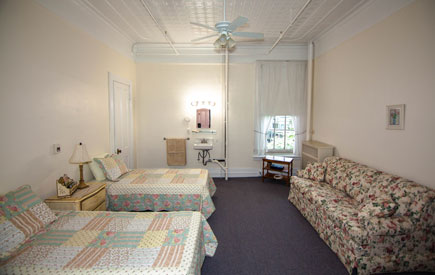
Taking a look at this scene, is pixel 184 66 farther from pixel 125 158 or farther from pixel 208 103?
pixel 125 158

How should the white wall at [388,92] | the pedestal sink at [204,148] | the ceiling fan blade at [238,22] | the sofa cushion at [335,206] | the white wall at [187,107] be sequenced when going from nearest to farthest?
1. the sofa cushion at [335,206]
2. the white wall at [388,92]
3. the ceiling fan blade at [238,22]
4. the pedestal sink at [204,148]
5. the white wall at [187,107]

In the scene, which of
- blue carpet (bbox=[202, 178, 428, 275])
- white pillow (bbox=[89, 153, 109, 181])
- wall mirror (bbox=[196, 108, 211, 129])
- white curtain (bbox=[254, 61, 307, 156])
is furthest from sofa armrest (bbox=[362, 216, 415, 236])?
wall mirror (bbox=[196, 108, 211, 129])

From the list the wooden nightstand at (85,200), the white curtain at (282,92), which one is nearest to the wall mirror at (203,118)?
the white curtain at (282,92)

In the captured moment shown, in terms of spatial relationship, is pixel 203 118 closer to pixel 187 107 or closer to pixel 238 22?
pixel 187 107

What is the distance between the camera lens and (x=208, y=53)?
5.05 meters

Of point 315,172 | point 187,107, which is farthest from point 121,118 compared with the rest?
point 315,172

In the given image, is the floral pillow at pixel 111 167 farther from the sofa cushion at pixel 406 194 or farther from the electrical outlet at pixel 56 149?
the sofa cushion at pixel 406 194

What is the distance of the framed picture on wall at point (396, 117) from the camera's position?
249 cm

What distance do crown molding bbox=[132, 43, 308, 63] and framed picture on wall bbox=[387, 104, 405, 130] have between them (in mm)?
2913

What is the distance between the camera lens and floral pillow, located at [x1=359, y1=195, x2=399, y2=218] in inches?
80.0

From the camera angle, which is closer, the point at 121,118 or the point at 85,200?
the point at 85,200

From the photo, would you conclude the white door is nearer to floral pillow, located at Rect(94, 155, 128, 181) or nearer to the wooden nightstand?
floral pillow, located at Rect(94, 155, 128, 181)

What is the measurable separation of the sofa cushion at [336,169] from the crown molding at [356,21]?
2224 millimetres

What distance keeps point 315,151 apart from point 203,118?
2803mm
